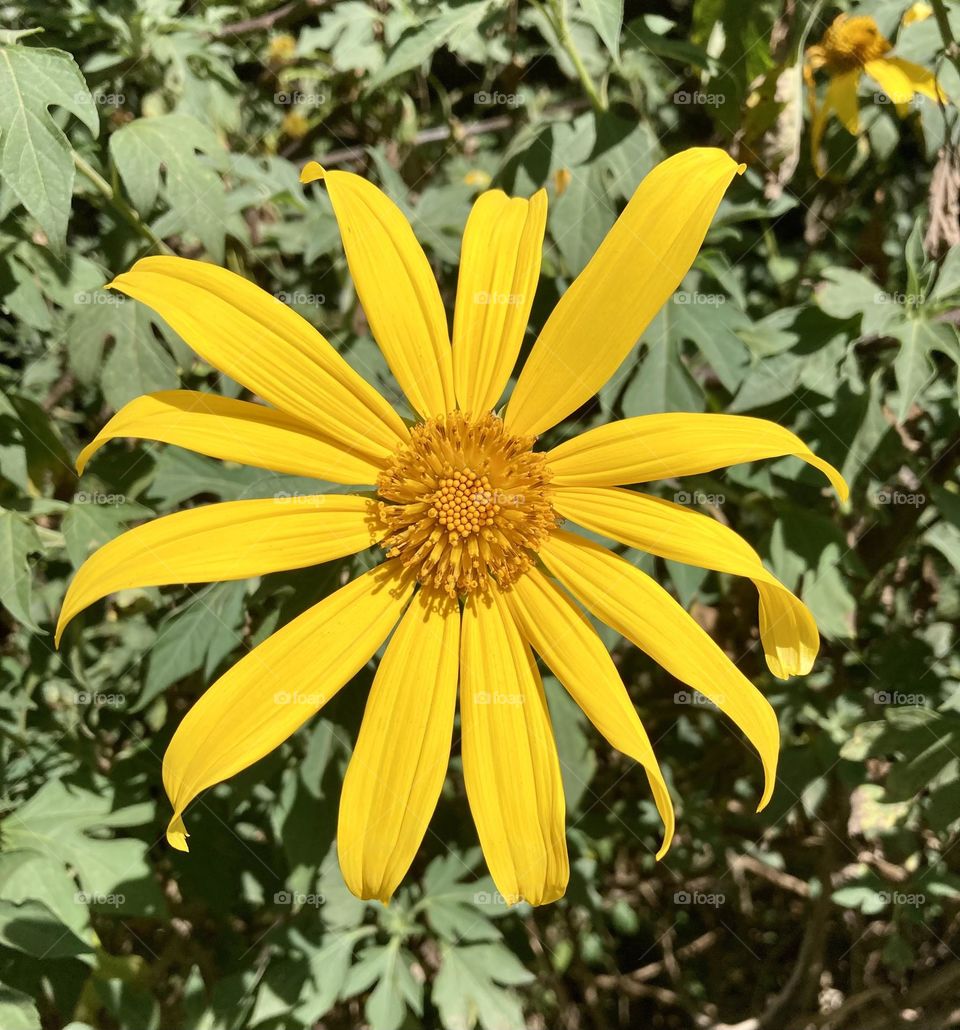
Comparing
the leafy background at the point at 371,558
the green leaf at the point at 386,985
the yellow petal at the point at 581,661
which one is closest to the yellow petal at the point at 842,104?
the leafy background at the point at 371,558

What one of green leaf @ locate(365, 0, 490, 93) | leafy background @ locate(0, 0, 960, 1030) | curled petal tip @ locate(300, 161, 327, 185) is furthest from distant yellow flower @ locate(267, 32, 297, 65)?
curled petal tip @ locate(300, 161, 327, 185)

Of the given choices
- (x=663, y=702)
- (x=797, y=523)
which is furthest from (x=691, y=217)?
(x=663, y=702)

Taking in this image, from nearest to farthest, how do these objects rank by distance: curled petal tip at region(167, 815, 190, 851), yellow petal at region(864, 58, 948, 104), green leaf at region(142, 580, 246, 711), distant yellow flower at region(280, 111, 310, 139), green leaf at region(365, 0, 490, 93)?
curled petal tip at region(167, 815, 190, 851) → green leaf at region(142, 580, 246, 711) → green leaf at region(365, 0, 490, 93) → yellow petal at region(864, 58, 948, 104) → distant yellow flower at region(280, 111, 310, 139)

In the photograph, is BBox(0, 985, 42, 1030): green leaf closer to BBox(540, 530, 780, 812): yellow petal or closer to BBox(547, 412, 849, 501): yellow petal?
BBox(540, 530, 780, 812): yellow petal

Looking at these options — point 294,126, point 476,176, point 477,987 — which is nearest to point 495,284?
point 476,176

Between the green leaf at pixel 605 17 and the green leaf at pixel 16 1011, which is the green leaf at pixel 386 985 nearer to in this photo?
the green leaf at pixel 16 1011

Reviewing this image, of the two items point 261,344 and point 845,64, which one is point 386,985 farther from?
point 845,64
